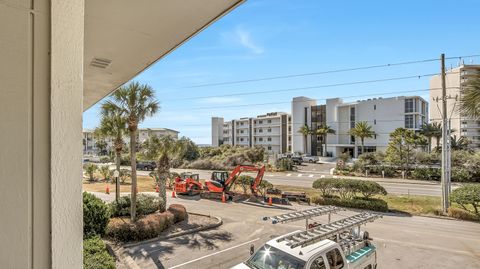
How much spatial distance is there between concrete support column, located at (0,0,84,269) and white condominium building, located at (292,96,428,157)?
210 ft

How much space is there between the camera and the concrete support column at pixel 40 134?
120 centimetres

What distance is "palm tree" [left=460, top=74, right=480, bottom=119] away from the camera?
277 inches

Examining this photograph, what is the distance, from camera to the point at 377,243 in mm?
11148

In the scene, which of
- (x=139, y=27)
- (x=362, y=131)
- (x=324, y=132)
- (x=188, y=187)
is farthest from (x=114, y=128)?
(x=324, y=132)

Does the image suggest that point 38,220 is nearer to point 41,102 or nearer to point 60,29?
point 41,102

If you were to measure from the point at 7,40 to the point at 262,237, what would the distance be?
11.8 m

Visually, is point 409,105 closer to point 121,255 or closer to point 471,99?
point 471,99

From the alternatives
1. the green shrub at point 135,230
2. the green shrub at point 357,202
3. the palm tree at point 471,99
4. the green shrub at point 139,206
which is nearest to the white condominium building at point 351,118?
the green shrub at point 357,202

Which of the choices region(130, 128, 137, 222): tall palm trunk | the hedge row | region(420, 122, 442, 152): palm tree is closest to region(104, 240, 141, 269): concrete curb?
region(130, 128, 137, 222): tall palm trunk

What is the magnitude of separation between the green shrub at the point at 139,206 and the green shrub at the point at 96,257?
634 cm

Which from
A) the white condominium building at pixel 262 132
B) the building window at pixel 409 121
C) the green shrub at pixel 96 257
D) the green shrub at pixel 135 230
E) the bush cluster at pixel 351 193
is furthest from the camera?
the white condominium building at pixel 262 132

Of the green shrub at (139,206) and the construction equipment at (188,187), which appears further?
the construction equipment at (188,187)

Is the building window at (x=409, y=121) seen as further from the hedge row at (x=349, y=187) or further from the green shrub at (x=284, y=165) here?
the hedge row at (x=349, y=187)

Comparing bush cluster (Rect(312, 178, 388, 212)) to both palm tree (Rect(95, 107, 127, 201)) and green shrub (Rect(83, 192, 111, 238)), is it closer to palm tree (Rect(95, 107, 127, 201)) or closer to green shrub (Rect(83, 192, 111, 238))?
palm tree (Rect(95, 107, 127, 201))
